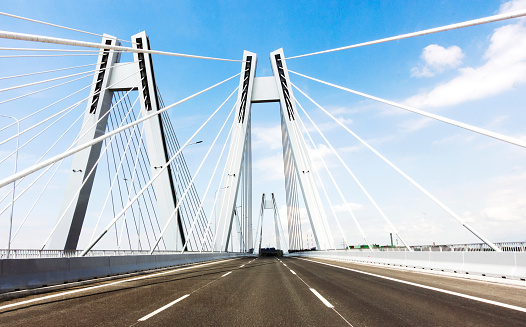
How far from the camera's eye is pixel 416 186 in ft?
47.0

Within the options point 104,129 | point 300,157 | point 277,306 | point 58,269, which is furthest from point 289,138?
point 277,306

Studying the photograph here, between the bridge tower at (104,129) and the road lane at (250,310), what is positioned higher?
the bridge tower at (104,129)

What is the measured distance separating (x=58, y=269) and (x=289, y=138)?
23.1m

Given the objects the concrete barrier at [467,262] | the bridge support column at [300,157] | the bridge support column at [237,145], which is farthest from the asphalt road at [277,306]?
the bridge support column at [237,145]

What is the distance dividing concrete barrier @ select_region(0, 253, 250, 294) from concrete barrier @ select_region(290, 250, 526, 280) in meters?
11.6

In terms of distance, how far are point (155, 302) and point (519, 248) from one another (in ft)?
32.8

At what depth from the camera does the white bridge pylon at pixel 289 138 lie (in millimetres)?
31141

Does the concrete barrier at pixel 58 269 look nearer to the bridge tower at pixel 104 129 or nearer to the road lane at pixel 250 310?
the road lane at pixel 250 310

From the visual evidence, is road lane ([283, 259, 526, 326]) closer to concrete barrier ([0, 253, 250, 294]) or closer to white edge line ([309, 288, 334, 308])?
white edge line ([309, 288, 334, 308])

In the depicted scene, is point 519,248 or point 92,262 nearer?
point 519,248

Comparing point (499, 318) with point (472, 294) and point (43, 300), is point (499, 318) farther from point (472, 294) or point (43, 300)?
point (43, 300)

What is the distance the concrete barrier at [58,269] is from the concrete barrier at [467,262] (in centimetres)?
1159

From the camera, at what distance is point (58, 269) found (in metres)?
10.8

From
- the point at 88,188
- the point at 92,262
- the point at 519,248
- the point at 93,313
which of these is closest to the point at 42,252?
the point at 88,188
